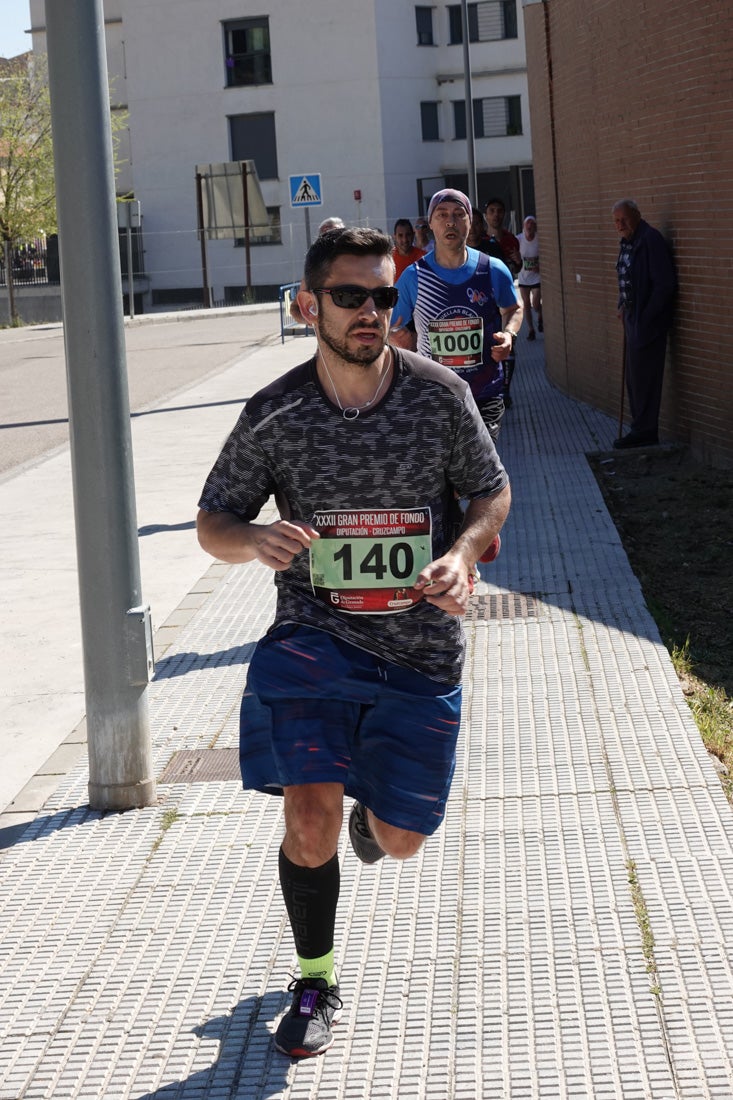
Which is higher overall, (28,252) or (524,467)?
(28,252)

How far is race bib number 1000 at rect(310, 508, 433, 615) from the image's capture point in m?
3.76

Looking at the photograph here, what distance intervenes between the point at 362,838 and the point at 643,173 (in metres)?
9.73

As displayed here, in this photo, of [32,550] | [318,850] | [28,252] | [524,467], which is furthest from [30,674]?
[28,252]

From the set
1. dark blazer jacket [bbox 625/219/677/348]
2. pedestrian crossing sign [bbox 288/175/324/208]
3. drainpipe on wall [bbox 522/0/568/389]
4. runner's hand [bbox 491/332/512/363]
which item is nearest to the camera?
runner's hand [bbox 491/332/512/363]

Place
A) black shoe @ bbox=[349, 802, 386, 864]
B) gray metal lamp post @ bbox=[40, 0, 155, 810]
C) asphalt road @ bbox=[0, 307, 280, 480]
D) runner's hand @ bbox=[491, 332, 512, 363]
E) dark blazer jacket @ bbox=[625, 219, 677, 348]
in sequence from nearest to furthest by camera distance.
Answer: black shoe @ bbox=[349, 802, 386, 864] → gray metal lamp post @ bbox=[40, 0, 155, 810] → runner's hand @ bbox=[491, 332, 512, 363] → dark blazer jacket @ bbox=[625, 219, 677, 348] → asphalt road @ bbox=[0, 307, 280, 480]

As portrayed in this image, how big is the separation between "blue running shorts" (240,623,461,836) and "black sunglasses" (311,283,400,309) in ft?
2.55

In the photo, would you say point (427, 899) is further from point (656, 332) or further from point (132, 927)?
point (656, 332)

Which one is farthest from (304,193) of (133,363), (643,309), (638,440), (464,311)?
(464,311)

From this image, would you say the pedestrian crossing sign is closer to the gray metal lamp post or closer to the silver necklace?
→ the gray metal lamp post

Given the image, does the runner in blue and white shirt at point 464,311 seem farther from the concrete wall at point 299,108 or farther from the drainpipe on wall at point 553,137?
the concrete wall at point 299,108

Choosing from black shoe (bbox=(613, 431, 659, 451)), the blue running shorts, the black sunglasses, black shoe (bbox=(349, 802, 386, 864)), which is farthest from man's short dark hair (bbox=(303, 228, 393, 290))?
black shoe (bbox=(613, 431, 659, 451))

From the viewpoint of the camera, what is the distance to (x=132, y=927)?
14.6 ft

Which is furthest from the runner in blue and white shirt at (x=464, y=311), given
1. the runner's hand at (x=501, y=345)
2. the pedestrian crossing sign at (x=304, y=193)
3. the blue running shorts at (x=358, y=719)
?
Answer: the pedestrian crossing sign at (x=304, y=193)

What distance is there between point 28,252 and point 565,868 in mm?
51353
